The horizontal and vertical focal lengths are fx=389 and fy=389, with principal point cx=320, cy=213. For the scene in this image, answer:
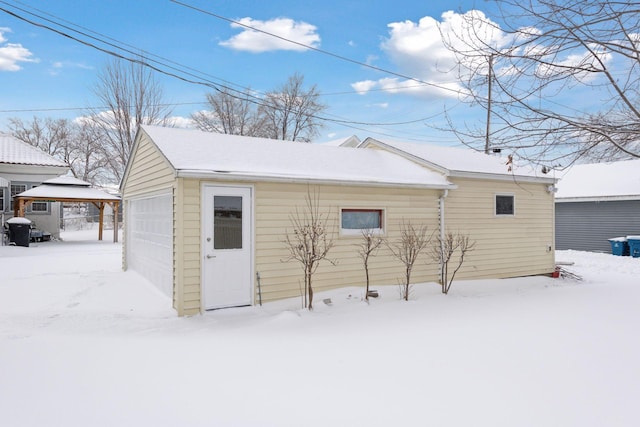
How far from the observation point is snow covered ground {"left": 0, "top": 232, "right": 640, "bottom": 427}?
2.99 metres

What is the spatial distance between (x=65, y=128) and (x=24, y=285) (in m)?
31.0

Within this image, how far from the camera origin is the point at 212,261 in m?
6.20

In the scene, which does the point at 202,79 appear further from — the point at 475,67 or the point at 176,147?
the point at 475,67

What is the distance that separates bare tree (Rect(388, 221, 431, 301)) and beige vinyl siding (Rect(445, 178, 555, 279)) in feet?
2.76

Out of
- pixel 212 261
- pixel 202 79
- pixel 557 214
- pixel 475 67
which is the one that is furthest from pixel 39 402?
pixel 557 214

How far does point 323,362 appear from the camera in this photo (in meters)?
4.06

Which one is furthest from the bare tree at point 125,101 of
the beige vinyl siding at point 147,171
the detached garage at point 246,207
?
the detached garage at point 246,207

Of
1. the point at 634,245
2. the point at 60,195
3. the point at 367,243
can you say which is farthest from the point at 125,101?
the point at 634,245

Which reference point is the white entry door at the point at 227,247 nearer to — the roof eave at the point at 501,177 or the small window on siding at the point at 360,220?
the small window on siding at the point at 360,220

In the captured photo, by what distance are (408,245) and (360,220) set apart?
1088 millimetres

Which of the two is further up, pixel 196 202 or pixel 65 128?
pixel 65 128

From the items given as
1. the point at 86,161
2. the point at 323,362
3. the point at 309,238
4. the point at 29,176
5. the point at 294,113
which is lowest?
the point at 323,362

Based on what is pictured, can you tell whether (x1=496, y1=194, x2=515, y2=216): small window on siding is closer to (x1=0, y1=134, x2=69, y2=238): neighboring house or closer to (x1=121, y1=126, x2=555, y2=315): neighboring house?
(x1=121, y1=126, x2=555, y2=315): neighboring house

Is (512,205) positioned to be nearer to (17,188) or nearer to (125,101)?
(17,188)
